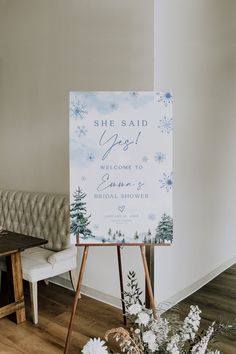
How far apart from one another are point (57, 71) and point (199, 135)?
5.42ft

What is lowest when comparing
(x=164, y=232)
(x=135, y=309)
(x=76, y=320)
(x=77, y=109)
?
(x=76, y=320)

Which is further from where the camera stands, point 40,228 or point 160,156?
point 40,228

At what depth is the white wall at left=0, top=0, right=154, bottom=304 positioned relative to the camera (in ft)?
9.77

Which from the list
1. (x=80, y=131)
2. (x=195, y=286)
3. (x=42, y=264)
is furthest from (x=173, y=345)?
(x=195, y=286)

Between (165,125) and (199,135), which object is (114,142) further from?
(199,135)

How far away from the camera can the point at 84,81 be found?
3359 millimetres

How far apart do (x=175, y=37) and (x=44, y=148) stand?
5.91 feet

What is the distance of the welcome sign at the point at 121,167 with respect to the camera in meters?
2.19

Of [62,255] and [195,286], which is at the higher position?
[62,255]

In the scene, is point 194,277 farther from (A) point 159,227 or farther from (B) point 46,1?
(B) point 46,1

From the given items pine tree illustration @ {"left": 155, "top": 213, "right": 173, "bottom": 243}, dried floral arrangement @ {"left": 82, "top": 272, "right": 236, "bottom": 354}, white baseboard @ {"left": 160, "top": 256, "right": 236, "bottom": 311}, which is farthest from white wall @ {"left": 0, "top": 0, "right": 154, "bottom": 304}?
dried floral arrangement @ {"left": 82, "top": 272, "right": 236, "bottom": 354}

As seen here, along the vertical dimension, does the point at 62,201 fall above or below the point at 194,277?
above

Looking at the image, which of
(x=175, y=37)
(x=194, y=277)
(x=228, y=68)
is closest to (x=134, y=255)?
(x=194, y=277)

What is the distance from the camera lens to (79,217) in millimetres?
2186
